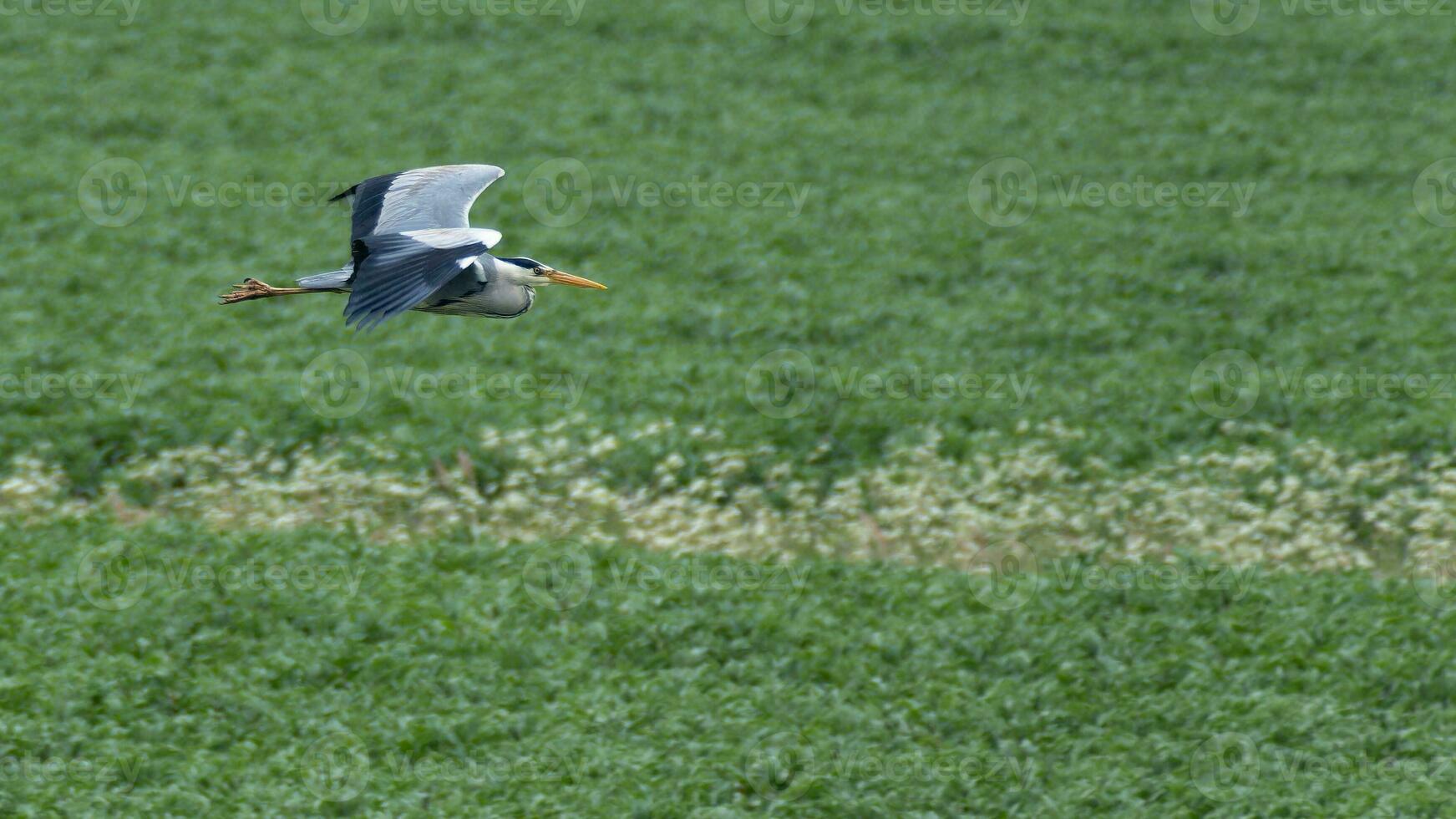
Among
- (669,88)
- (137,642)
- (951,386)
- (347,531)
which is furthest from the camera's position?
(669,88)

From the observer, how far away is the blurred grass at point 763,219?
1708 centimetres

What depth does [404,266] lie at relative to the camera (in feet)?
21.3

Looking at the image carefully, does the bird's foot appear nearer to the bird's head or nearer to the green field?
the bird's head

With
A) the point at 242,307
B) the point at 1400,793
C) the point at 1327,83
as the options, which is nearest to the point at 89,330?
the point at 242,307

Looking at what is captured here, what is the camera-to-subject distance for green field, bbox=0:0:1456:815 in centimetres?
1147

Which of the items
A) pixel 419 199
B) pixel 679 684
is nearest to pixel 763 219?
pixel 679 684

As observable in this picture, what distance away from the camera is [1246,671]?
12250 millimetres

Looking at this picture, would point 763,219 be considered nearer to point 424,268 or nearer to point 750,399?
point 750,399

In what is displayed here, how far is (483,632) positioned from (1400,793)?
686cm

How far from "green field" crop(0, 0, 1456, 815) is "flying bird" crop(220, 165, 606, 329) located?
4470 mm

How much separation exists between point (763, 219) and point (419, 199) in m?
14.5

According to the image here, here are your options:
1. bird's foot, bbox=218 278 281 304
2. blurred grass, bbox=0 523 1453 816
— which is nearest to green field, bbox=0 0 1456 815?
blurred grass, bbox=0 523 1453 816

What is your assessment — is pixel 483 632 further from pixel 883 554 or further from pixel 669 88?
pixel 669 88

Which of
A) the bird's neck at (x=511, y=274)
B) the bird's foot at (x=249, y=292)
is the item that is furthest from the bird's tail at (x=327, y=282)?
the bird's neck at (x=511, y=274)
